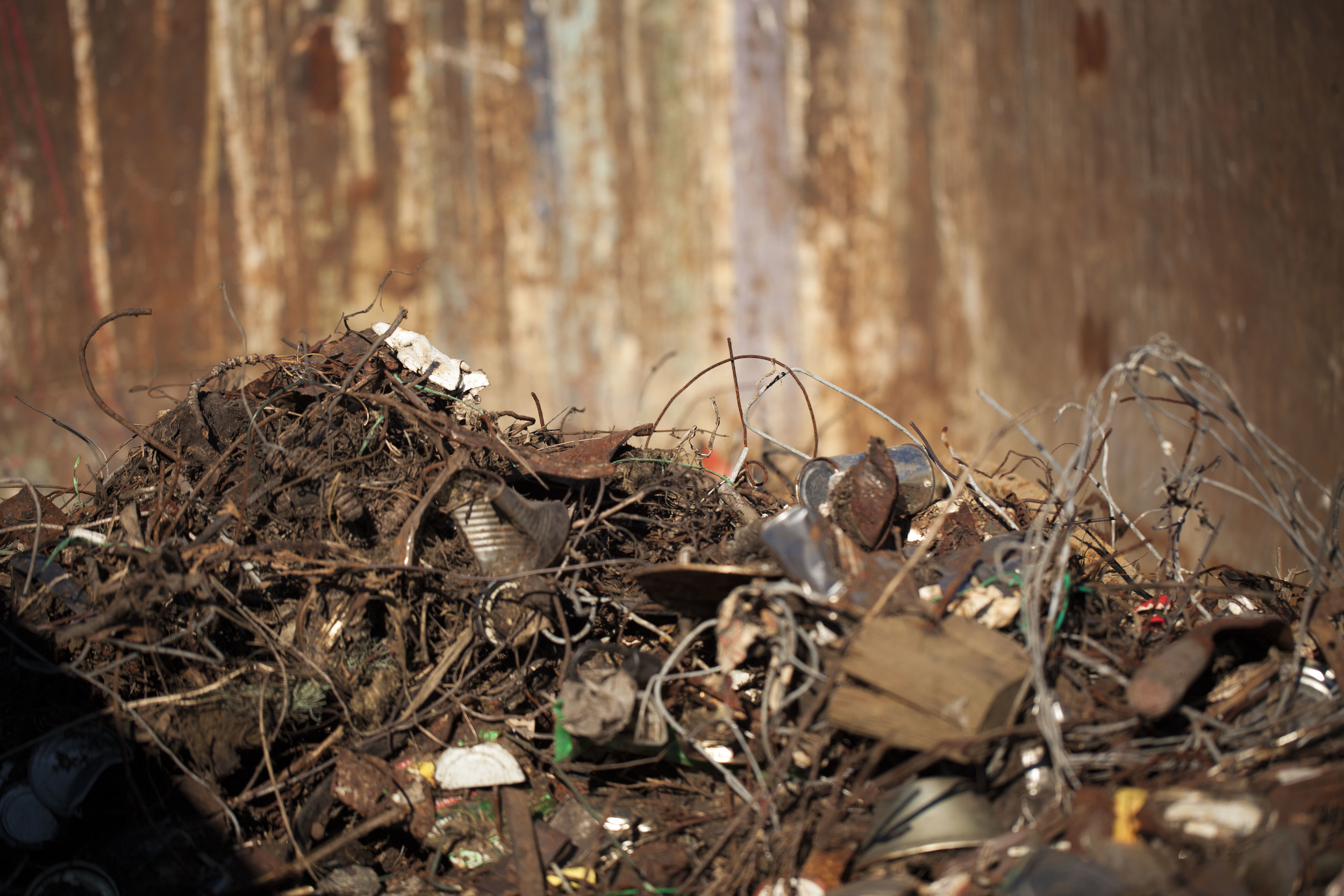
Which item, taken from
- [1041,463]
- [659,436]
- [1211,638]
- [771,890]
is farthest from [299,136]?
[1211,638]

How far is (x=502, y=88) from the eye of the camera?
3.71 meters

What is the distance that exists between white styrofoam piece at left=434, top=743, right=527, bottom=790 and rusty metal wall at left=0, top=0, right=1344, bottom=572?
227 centimetres

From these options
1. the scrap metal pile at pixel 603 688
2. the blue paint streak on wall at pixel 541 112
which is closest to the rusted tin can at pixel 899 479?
the scrap metal pile at pixel 603 688

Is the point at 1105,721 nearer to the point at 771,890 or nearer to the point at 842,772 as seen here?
the point at 842,772

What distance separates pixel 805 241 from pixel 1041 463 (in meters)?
1.82

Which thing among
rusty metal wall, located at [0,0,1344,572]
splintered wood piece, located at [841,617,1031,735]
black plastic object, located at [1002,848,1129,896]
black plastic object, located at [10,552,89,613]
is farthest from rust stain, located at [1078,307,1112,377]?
black plastic object, located at [10,552,89,613]

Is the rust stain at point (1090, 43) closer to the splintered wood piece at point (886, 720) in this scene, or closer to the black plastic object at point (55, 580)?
the splintered wood piece at point (886, 720)

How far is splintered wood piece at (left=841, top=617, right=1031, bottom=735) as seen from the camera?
1.37 metres

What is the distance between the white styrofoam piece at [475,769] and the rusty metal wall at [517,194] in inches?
89.3

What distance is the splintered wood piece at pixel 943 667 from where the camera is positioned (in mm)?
1365

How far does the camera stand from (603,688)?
154cm

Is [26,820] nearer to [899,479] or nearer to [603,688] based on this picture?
[603,688]

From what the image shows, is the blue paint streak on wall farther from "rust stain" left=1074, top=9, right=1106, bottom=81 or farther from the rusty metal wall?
"rust stain" left=1074, top=9, right=1106, bottom=81

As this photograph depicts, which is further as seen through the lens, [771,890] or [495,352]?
[495,352]
